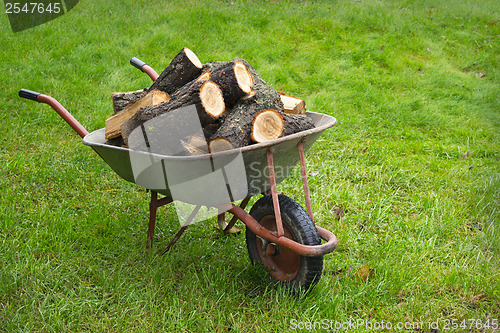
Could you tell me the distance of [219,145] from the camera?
221cm

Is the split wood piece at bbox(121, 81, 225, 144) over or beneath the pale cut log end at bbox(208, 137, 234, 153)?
over

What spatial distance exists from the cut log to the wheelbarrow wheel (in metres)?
0.36

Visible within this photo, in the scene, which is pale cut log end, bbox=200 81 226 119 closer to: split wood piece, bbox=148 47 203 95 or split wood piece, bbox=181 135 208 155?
split wood piece, bbox=181 135 208 155

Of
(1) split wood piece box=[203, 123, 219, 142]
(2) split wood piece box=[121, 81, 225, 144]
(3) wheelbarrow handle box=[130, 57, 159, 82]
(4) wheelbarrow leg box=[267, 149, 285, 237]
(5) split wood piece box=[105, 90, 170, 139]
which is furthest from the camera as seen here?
(3) wheelbarrow handle box=[130, 57, 159, 82]

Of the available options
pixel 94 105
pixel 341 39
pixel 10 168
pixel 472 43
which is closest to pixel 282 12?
pixel 341 39

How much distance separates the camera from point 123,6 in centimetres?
743

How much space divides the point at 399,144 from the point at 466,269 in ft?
6.57

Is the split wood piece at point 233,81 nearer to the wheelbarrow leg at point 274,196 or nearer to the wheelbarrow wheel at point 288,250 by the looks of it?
the wheelbarrow leg at point 274,196

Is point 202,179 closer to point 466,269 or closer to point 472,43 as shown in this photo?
point 466,269

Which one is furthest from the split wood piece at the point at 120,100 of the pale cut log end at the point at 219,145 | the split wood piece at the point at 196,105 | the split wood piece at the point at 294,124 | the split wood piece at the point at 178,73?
the split wood piece at the point at 294,124

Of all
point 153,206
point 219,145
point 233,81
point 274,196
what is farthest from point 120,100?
point 274,196

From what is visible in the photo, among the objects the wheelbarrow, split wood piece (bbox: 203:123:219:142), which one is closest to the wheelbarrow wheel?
the wheelbarrow

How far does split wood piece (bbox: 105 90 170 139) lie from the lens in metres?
2.52

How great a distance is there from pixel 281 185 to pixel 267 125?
1.54m
